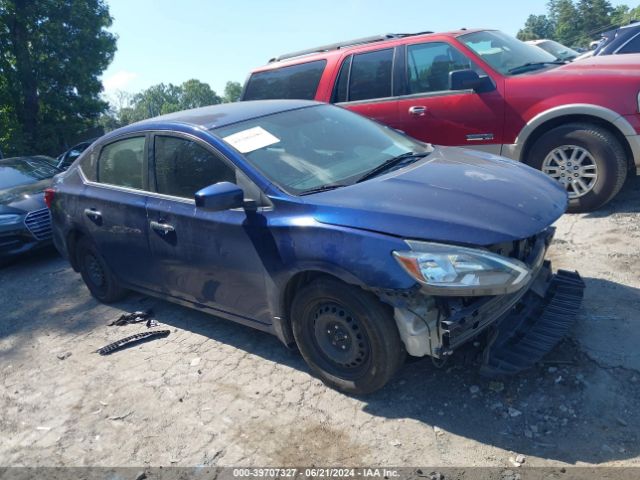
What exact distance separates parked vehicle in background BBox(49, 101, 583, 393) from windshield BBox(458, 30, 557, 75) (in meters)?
2.12

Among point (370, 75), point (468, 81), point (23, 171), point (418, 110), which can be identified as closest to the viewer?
point (468, 81)

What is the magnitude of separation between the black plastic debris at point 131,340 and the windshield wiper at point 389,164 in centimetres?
215

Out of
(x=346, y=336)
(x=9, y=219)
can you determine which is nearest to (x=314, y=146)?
(x=346, y=336)

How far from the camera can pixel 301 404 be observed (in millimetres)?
3223

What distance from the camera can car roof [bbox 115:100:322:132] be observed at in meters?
3.90

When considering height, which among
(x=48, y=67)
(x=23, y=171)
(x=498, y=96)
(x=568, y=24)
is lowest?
(x=23, y=171)

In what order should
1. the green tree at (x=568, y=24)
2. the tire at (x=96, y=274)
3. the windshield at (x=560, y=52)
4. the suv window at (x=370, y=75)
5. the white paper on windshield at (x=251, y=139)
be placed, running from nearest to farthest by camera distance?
1. the white paper on windshield at (x=251, y=139)
2. the tire at (x=96, y=274)
3. the suv window at (x=370, y=75)
4. the windshield at (x=560, y=52)
5. the green tree at (x=568, y=24)

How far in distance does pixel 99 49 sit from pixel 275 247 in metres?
24.9

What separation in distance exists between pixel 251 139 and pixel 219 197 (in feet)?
2.27

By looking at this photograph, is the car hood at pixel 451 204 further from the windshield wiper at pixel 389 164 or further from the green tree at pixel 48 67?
the green tree at pixel 48 67

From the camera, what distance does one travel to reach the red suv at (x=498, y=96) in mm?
4984

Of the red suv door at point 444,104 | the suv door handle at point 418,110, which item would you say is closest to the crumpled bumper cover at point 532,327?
the red suv door at point 444,104

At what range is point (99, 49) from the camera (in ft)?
80.0

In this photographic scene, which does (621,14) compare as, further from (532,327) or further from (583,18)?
(532,327)
